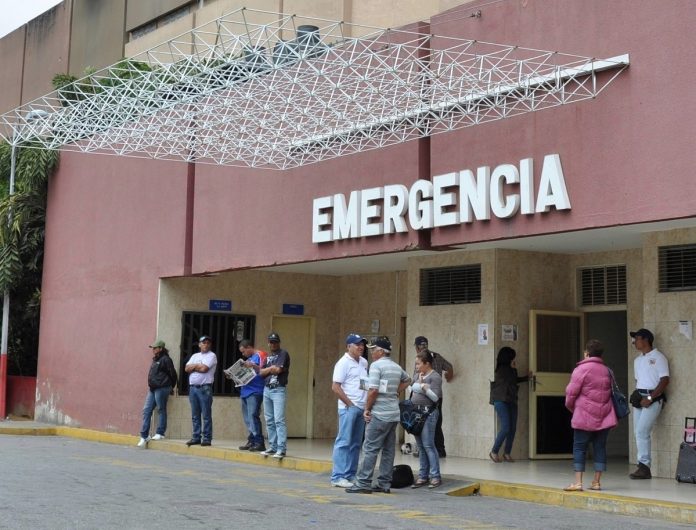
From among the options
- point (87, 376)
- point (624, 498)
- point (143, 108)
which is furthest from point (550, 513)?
point (87, 376)

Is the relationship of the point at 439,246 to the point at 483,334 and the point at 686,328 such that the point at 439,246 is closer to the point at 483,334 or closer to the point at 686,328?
the point at 483,334

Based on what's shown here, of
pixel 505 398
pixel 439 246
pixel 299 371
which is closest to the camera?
pixel 439 246

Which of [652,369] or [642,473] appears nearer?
[642,473]

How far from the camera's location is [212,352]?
18.8 metres

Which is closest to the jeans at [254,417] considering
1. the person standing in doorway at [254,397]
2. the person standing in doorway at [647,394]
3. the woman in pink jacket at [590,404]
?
the person standing in doorway at [254,397]

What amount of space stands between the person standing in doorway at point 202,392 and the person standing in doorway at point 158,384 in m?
0.73

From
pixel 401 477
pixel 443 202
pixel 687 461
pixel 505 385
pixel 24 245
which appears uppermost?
pixel 24 245

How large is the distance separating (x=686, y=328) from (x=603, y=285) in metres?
2.87

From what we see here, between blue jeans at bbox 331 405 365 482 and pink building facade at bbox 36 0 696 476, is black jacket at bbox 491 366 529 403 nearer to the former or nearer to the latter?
pink building facade at bbox 36 0 696 476

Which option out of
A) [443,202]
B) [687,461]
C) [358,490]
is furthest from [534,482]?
[443,202]

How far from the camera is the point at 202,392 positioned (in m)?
17.9

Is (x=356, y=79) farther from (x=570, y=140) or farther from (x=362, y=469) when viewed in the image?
(x=362, y=469)

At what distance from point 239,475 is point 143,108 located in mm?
5103

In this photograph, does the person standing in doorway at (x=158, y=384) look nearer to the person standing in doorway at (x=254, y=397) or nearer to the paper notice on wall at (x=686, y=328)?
the person standing in doorway at (x=254, y=397)
